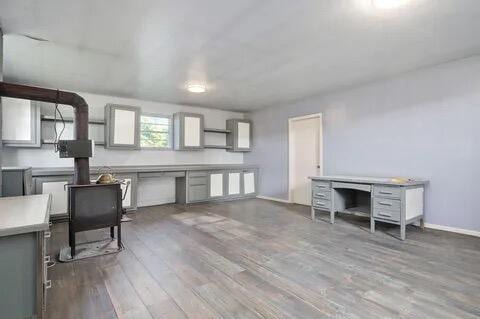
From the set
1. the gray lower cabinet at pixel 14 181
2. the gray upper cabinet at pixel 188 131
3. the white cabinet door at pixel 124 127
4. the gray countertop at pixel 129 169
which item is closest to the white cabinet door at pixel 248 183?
the gray countertop at pixel 129 169

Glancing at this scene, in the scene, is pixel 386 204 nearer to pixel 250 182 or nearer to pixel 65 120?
pixel 250 182

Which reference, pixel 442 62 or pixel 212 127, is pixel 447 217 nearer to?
pixel 442 62

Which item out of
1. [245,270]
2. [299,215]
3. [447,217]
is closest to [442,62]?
[447,217]

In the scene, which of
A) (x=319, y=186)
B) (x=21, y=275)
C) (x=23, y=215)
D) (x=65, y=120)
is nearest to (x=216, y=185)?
(x=319, y=186)

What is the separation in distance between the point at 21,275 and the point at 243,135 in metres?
5.86

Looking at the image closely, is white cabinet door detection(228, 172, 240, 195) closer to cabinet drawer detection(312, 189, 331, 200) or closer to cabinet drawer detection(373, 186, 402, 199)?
cabinet drawer detection(312, 189, 331, 200)

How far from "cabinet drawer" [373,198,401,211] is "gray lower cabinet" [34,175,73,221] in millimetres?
4730

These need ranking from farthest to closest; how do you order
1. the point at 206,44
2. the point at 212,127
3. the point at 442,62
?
the point at 212,127 → the point at 442,62 → the point at 206,44

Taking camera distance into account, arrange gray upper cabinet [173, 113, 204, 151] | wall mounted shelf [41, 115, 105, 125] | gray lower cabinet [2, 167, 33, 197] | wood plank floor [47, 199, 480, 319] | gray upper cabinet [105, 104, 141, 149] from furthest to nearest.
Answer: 1. gray upper cabinet [173, 113, 204, 151]
2. gray upper cabinet [105, 104, 141, 149]
3. wall mounted shelf [41, 115, 105, 125]
4. gray lower cabinet [2, 167, 33, 197]
5. wood plank floor [47, 199, 480, 319]

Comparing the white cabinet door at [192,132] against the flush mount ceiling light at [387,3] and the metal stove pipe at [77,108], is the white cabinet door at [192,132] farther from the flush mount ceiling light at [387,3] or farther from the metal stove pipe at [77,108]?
the flush mount ceiling light at [387,3]

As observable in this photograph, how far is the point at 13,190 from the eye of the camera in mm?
3146

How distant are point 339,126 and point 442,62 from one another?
180 centimetres

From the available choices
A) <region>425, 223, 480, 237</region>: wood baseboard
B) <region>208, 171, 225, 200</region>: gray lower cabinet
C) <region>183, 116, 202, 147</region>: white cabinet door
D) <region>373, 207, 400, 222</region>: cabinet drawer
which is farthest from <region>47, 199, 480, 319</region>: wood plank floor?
<region>183, 116, 202, 147</region>: white cabinet door

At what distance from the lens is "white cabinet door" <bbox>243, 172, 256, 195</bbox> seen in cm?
659
